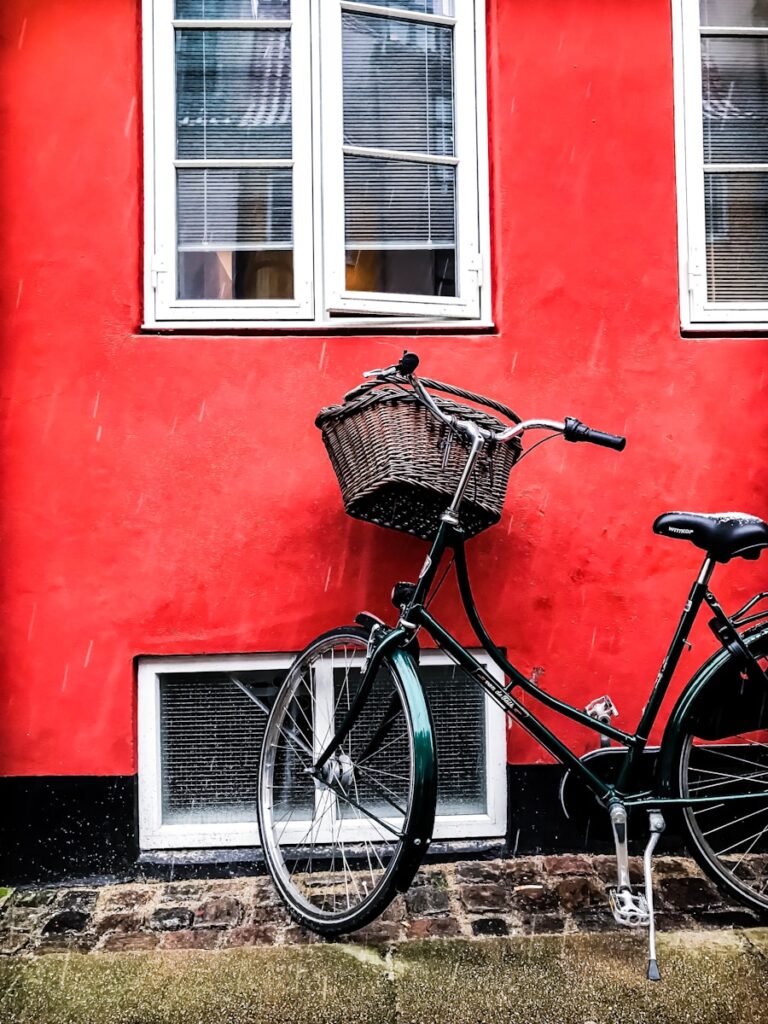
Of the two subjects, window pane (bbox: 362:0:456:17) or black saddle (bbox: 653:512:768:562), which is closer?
black saddle (bbox: 653:512:768:562)

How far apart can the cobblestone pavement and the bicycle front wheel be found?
0.17 m

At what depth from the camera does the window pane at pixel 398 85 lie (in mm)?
3449

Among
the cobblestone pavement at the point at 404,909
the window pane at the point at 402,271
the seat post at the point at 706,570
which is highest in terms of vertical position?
the window pane at the point at 402,271

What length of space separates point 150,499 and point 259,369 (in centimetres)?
66

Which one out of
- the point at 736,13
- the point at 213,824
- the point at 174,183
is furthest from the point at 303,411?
the point at 736,13

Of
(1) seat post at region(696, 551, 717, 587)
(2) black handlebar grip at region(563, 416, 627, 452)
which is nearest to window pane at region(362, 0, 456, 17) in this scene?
(2) black handlebar grip at region(563, 416, 627, 452)

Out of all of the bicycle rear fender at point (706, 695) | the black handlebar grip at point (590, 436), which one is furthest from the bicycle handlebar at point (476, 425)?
the bicycle rear fender at point (706, 695)

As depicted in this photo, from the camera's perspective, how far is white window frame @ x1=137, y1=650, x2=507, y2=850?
128 inches

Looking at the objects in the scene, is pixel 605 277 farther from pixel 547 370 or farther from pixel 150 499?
pixel 150 499

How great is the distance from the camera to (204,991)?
2.36 meters

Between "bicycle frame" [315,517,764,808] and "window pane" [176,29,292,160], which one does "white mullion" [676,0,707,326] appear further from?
"window pane" [176,29,292,160]

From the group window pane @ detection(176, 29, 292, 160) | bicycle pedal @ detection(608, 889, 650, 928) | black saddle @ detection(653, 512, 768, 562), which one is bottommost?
bicycle pedal @ detection(608, 889, 650, 928)

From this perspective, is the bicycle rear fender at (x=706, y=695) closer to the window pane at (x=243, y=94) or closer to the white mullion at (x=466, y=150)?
the white mullion at (x=466, y=150)

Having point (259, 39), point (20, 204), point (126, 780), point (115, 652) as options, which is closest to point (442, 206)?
point (259, 39)
